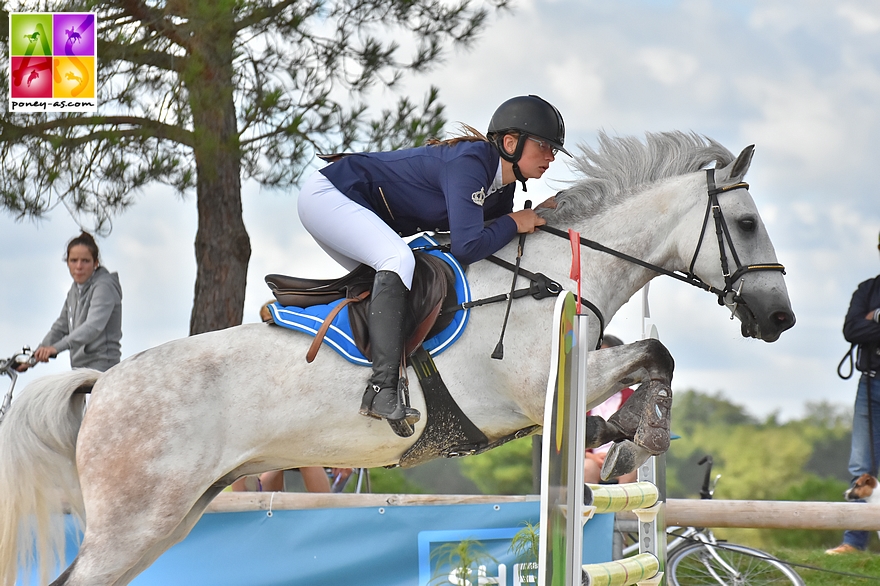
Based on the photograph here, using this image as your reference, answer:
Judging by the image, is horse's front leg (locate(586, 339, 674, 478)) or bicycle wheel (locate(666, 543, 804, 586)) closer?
horse's front leg (locate(586, 339, 674, 478))

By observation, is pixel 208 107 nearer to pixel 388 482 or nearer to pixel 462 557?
pixel 462 557

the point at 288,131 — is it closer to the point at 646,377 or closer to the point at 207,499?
the point at 207,499

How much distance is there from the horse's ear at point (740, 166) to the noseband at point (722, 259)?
0.04m

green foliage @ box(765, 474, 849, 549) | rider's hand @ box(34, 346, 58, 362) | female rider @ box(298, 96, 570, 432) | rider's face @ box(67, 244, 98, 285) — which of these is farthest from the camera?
green foliage @ box(765, 474, 849, 549)

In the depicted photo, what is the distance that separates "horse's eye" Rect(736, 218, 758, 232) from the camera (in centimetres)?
299

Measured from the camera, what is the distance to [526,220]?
9.87ft

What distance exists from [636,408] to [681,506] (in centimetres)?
160

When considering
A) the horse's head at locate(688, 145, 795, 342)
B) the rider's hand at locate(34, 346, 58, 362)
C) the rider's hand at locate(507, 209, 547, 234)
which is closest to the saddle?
the rider's hand at locate(507, 209, 547, 234)

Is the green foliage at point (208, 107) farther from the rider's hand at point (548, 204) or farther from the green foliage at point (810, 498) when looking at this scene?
the green foliage at point (810, 498)

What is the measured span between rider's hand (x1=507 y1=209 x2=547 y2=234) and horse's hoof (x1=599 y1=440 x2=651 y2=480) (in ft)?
2.65

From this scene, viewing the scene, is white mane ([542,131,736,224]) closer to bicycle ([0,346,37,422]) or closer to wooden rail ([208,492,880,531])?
wooden rail ([208,492,880,531])

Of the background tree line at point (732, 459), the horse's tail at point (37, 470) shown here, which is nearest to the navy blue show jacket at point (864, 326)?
the horse's tail at point (37, 470)

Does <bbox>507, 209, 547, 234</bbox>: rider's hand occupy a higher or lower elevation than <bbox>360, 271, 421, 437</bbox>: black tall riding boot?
higher

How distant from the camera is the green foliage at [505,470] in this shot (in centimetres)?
1204
